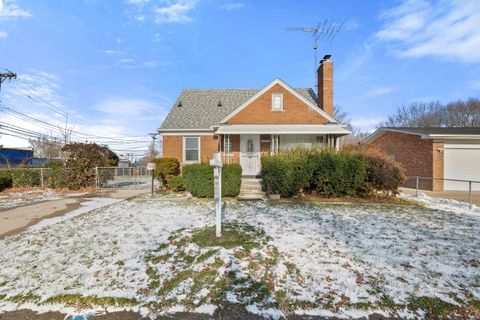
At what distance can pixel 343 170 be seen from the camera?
30.9ft

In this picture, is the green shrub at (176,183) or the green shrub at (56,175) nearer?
the green shrub at (176,183)

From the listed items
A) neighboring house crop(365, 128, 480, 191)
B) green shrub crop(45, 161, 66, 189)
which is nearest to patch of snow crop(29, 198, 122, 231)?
green shrub crop(45, 161, 66, 189)

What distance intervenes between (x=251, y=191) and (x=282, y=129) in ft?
15.8

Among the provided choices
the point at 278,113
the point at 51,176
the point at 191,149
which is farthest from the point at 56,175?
the point at 278,113

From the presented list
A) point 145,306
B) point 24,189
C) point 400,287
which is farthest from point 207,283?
point 24,189

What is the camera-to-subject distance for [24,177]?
14109mm

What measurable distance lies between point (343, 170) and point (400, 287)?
6.58 meters

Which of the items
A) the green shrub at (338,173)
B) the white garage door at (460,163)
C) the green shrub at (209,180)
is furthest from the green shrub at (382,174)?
the white garage door at (460,163)

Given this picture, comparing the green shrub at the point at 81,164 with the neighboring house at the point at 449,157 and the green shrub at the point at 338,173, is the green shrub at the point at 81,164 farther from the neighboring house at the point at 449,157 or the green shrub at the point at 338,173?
the neighboring house at the point at 449,157

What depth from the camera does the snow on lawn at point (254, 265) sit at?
305 cm

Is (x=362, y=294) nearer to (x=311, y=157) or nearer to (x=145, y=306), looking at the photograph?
(x=145, y=306)

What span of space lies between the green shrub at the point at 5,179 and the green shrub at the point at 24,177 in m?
0.17

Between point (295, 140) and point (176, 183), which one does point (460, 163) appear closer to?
point (295, 140)

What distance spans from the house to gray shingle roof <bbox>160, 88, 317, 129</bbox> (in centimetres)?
7
